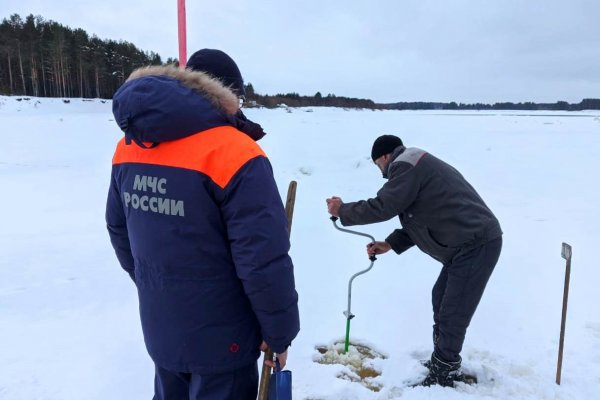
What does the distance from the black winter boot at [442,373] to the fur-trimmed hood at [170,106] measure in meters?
2.12

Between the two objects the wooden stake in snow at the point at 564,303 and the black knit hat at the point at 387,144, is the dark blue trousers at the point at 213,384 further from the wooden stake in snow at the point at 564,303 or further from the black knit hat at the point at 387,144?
the wooden stake in snow at the point at 564,303

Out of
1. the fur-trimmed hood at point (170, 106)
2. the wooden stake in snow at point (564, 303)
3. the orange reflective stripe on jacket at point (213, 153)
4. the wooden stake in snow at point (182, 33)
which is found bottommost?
the wooden stake in snow at point (564, 303)

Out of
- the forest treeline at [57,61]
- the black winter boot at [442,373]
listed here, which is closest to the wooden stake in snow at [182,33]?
the black winter boot at [442,373]

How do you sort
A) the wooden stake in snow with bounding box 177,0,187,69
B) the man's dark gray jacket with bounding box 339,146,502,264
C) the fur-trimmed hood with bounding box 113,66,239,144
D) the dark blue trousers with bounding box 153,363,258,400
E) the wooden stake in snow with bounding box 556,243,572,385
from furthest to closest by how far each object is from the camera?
1. the wooden stake in snow with bounding box 177,0,187,69
2. the wooden stake in snow with bounding box 556,243,572,385
3. the man's dark gray jacket with bounding box 339,146,502,264
4. the dark blue trousers with bounding box 153,363,258,400
5. the fur-trimmed hood with bounding box 113,66,239,144

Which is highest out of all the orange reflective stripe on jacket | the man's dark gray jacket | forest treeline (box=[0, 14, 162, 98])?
forest treeline (box=[0, 14, 162, 98])

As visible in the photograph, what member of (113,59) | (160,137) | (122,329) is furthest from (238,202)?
(113,59)

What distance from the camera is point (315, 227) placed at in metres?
6.48

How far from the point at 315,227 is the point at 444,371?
12.7 ft

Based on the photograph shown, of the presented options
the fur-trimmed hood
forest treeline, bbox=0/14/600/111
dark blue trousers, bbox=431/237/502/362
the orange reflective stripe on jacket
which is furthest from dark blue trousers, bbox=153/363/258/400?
forest treeline, bbox=0/14/600/111

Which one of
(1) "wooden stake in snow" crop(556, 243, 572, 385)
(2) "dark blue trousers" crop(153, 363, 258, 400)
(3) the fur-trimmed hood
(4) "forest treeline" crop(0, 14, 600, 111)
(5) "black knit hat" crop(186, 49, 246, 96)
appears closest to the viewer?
(3) the fur-trimmed hood

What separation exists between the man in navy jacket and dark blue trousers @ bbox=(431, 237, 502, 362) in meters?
1.43

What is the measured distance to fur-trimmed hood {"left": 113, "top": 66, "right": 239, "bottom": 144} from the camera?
1.40 m

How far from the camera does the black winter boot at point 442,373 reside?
273 cm

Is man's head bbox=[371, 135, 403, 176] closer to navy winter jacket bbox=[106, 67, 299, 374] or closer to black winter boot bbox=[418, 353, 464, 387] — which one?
black winter boot bbox=[418, 353, 464, 387]
